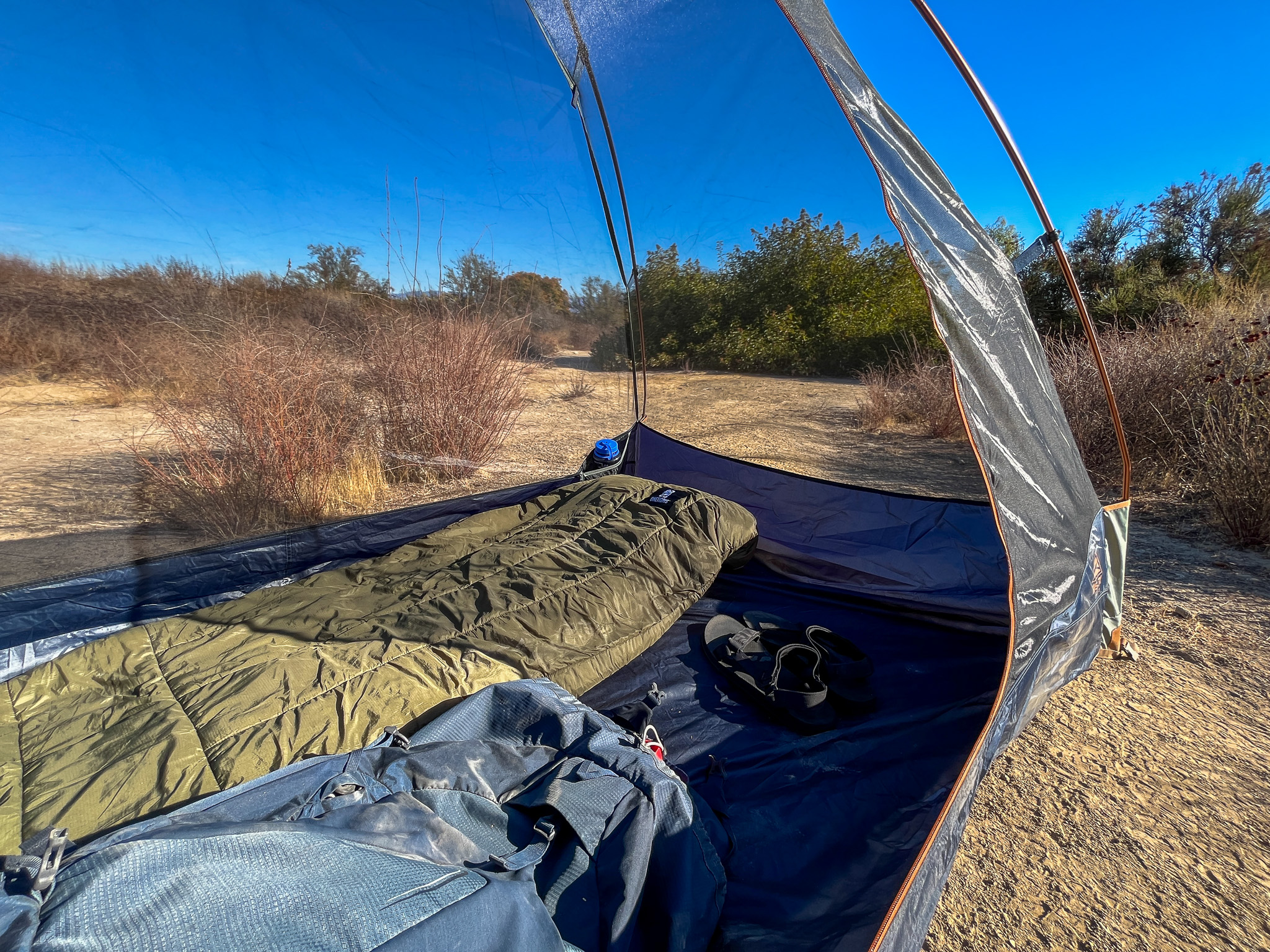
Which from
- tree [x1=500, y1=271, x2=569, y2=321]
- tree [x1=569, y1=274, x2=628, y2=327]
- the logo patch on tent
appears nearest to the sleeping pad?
the logo patch on tent

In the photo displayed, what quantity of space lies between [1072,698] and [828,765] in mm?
850

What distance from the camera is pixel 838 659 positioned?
1.63m

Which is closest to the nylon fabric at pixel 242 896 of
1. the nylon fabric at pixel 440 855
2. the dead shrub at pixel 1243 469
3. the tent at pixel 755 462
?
the nylon fabric at pixel 440 855

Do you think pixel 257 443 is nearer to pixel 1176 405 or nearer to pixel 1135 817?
pixel 1135 817

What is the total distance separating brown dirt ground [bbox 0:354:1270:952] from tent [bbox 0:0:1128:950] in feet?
0.42

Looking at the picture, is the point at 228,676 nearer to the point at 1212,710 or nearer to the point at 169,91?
the point at 169,91

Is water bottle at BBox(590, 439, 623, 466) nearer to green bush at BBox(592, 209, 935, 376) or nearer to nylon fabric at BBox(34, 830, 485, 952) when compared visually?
green bush at BBox(592, 209, 935, 376)

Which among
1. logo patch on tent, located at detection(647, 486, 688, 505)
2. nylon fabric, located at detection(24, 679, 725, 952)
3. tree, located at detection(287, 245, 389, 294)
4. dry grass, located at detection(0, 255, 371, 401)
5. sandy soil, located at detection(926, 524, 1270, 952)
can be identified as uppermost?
tree, located at detection(287, 245, 389, 294)

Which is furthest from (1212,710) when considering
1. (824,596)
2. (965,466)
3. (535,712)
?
(535,712)

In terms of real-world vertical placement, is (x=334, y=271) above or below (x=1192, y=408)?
above

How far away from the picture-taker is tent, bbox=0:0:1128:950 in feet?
4.13

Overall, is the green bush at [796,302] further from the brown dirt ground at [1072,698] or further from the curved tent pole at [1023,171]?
the curved tent pole at [1023,171]

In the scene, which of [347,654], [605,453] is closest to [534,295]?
[605,453]

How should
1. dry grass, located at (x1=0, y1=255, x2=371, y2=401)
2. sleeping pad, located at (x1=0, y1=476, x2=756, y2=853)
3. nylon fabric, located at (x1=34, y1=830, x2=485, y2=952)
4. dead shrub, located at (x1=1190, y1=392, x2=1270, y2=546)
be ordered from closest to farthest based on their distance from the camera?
nylon fabric, located at (x1=34, y1=830, x2=485, y2=952) → sleeping pad, located at (x1=0, y1=476, x2=756, y2=853) → dry grass, located at (x1=0, y1=255, x2=371, y2=401) → dead shrub, located at (x1=1190, y1=392, x2=1270, y2=546)
